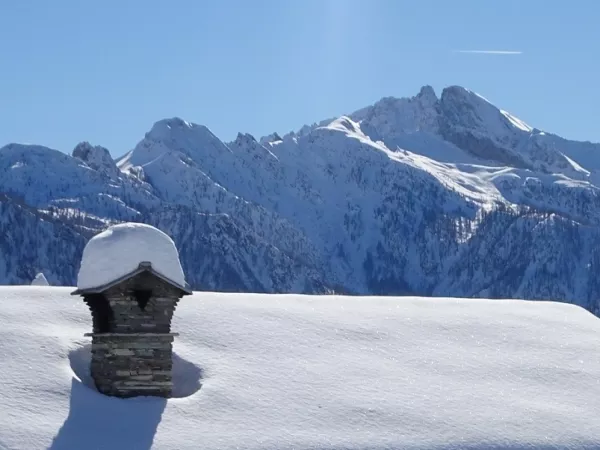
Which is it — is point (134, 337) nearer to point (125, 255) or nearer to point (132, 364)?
point (132, 364)

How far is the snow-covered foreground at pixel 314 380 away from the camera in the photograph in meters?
25.4

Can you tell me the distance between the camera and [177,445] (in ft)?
81.0

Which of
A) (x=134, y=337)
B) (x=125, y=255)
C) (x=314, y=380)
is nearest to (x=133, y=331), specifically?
(x=134, y=337)

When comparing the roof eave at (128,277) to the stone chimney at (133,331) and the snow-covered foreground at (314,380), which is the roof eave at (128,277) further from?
the snow-covered foreground at (314,380)

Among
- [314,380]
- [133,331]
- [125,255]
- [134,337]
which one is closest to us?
[134,337]

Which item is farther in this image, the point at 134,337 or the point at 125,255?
the point at 125,255

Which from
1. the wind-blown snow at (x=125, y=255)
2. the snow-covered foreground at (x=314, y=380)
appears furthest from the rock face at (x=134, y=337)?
the snow-covered foreground at (x=314, y=380)

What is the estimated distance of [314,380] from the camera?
A: 28.8 meters

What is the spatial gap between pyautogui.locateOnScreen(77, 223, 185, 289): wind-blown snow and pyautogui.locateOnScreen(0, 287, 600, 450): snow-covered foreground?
1870 millimetres

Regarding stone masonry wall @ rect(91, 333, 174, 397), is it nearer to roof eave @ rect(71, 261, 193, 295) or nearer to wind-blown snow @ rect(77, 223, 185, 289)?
roof eave @ rect(71, 261, 193, 295)

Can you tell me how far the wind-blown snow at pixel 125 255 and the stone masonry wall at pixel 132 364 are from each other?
1329 mm

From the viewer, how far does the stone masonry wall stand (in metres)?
26.6

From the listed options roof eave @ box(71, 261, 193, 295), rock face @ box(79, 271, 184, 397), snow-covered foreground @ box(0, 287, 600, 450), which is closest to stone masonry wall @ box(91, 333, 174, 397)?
rock face @ box(79, 271, 184, 397)

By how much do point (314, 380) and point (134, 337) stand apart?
465 cm
